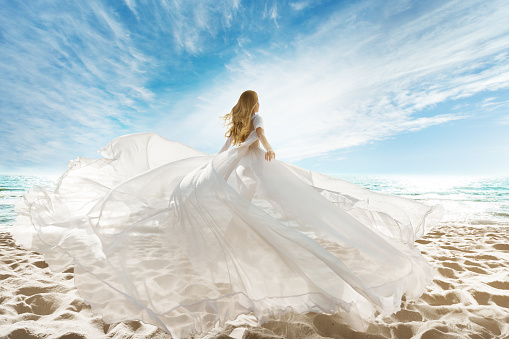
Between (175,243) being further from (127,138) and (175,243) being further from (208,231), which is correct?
(127,138)

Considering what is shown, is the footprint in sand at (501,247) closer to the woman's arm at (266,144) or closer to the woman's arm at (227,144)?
the woman's arm at (266,144)

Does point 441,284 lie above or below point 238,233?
below

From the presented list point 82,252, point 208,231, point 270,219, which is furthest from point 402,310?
point 82,252

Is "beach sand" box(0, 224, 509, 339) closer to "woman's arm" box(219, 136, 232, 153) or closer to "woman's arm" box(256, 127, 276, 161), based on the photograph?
"woman's arm" box(256, 127, 276, 161)

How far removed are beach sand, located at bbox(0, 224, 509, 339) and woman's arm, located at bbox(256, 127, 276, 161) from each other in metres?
1.59

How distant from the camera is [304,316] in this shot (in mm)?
2307

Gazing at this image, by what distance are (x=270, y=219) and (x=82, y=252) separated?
1433 mm

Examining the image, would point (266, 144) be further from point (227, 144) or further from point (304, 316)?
point (304, 316)

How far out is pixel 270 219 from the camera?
229cm

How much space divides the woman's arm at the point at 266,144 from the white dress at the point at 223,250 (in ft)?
0.23

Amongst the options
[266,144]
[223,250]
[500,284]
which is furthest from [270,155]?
[500,284]

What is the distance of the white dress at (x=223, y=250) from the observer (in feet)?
6.25

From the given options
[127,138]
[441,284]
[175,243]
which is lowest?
[441,284]

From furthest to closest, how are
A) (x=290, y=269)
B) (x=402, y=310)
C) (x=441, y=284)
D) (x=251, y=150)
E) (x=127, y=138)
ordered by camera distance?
(x=127, y=138) < (x=251, y=150) < (x=441, y=284) < (x=402, y=310) < (x=290, y=269)
